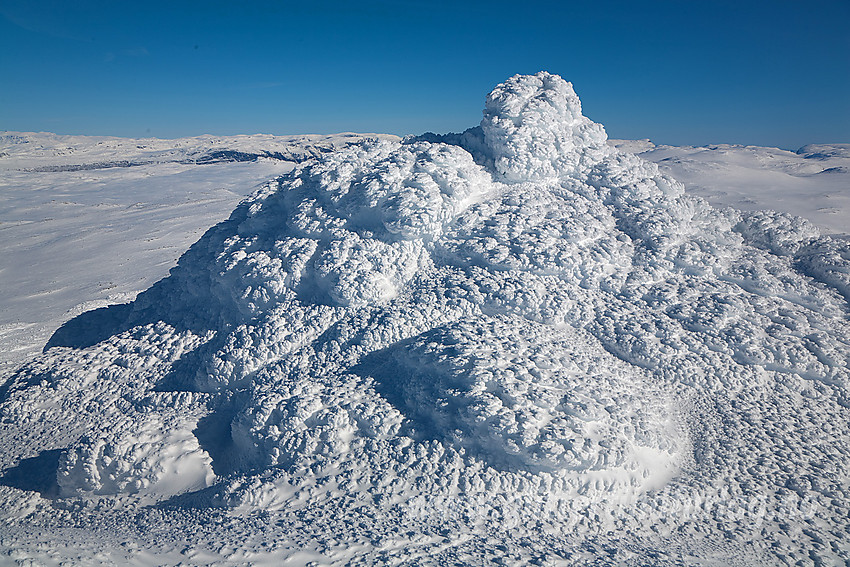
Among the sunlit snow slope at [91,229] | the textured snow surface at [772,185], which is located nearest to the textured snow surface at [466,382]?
the sunlit snow slope at [91,229]

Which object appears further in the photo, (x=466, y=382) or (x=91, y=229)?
(x=91, y=229)

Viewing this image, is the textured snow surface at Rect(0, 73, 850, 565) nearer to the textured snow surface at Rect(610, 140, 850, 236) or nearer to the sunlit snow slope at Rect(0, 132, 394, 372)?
the sunlit snow slope at Rect(0, 132, 394, 372)

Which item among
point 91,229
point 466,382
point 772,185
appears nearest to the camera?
point 466,382

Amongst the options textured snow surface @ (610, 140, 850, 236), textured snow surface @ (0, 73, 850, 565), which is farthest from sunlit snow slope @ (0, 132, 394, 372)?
textured snow surface @ (610, 140, 850, 236)

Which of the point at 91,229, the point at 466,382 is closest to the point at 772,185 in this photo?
the point at 466,382

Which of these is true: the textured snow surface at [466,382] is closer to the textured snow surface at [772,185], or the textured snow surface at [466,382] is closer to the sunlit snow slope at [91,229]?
the sunlit snow slope at [91,229]

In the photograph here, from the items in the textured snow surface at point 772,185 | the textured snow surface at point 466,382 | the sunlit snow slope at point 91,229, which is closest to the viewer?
the textured snow surface at point 466,382

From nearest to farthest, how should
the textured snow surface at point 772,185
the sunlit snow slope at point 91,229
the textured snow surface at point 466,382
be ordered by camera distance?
the textured snow surface at point 466,382 < the sunlit snow slope at point 91,229 < the textured snow surface at point 772,185

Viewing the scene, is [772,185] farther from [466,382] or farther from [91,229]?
[91,229]

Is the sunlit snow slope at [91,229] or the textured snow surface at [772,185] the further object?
the textured snow surface at [772,185]
